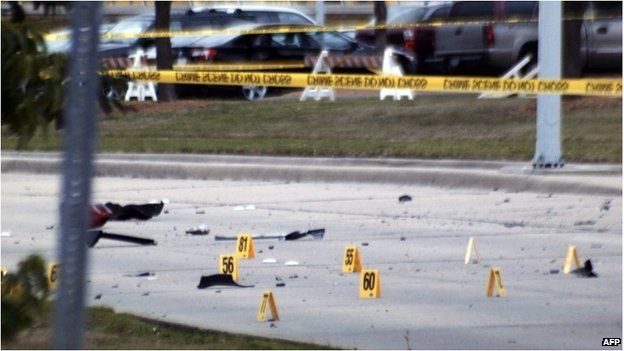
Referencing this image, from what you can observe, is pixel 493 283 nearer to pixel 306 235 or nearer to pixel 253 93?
pixel 306 235

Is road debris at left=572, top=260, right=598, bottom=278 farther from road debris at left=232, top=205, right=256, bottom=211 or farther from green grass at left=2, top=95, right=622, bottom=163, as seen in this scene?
green grass at left=2, top=95, right=622, bottom=163

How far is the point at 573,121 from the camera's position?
57.5 ft

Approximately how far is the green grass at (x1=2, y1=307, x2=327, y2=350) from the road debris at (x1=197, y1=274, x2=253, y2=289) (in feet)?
3.93

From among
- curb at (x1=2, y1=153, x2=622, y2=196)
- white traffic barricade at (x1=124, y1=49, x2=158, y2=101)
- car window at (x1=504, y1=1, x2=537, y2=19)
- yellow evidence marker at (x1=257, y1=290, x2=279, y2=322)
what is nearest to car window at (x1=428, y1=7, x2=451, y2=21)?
car window at (x1=504, y1=1, x2=537, y2=19)

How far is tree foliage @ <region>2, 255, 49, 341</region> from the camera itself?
183 inches

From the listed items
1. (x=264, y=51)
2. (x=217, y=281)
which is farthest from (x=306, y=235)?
(x=264, y=51)

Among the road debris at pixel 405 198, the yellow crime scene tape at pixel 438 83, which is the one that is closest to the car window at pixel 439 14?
the yellow crime scene tape at pixel 438 83

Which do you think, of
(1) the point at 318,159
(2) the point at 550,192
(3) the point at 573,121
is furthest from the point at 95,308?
(3) the point at 573,121

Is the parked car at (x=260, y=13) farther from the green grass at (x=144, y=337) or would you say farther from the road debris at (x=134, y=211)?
the green grass at (x=144, y=337)

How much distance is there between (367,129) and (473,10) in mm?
6449

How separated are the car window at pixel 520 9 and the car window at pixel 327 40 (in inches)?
157

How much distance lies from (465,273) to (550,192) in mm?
4530

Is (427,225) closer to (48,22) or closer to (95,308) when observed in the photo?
(95,308)

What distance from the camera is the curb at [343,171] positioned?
13.0 m
